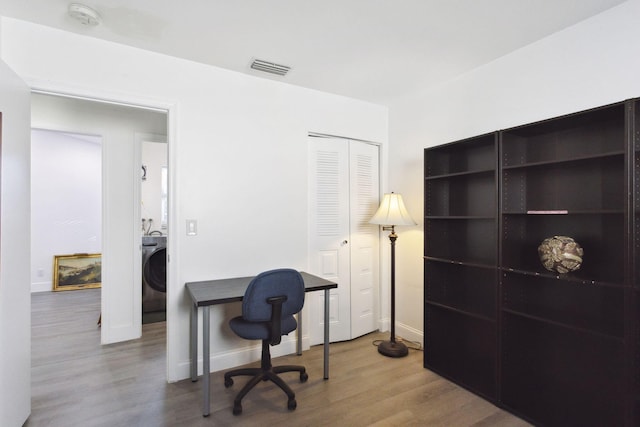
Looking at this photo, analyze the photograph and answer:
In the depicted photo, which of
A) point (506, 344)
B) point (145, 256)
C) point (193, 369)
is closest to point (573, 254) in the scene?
point (506, 344)

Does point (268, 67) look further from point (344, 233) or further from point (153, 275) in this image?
point (153, 275)

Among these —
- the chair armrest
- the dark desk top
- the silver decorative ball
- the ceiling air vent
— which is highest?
the ceiling air vent

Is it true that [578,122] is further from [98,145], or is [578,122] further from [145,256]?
[98,145]

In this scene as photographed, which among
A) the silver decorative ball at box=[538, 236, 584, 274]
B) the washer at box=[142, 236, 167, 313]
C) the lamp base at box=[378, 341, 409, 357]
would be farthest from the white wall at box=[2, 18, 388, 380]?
the silver decorative ball at box=[538, 236, 584, 274]

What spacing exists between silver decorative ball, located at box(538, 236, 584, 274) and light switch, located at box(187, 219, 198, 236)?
2433mm

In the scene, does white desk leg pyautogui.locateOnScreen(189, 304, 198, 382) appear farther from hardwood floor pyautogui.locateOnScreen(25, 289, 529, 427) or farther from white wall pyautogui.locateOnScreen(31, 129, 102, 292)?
white wall pyautogui.locateOnScreen(31, 129, 102, 292)

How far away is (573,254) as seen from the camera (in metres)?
1.82

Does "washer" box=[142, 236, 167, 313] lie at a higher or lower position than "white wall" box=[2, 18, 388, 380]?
lower

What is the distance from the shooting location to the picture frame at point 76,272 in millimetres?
5219

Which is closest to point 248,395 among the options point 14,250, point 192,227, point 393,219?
point 192,227

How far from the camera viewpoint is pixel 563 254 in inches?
71.9

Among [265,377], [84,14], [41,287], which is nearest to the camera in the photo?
[84,14]

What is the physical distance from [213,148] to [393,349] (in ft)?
7.80

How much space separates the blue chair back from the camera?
2.04m
